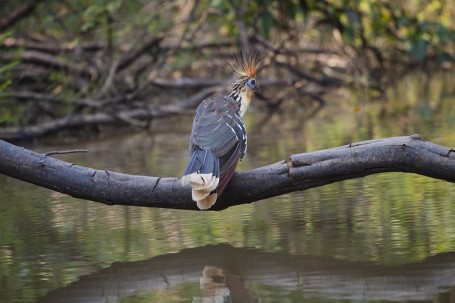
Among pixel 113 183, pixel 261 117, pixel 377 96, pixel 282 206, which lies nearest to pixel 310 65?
pixel 377 96

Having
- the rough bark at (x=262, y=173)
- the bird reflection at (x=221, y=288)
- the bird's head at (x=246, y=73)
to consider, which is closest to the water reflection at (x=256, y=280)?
the bird reflection at (x=221, y=288)

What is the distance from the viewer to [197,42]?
1401 centimetres

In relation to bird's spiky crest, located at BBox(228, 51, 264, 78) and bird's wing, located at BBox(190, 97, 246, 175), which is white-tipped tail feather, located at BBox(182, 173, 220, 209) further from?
bird's spiky crest, located at BBox(228, 51, 264, 78)

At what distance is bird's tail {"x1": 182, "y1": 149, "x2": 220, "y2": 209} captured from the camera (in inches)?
194

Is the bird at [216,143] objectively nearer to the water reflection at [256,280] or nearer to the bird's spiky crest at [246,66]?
the bird's spiky crest at [246,66]

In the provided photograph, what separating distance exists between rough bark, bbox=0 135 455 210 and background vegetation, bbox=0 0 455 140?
6.12 m

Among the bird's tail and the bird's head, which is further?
the bird's head

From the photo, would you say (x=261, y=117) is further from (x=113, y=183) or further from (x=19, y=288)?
(x=19, y=288)

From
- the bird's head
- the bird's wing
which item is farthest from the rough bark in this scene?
the bird's head

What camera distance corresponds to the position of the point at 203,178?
194 inches

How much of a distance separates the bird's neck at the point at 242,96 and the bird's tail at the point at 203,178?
1.13 metres

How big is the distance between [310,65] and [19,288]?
455 inches

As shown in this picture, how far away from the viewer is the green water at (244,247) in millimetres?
4234

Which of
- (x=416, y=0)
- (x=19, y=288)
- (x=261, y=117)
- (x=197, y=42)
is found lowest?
(x=19, y=288)
